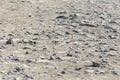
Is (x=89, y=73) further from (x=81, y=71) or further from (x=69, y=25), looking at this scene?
(x=69, y=25)

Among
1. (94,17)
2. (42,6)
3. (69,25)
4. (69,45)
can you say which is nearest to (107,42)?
(69,45)

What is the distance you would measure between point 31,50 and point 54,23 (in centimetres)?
264

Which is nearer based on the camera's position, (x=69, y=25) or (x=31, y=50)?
(x=31, y=50)

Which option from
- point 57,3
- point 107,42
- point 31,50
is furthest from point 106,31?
point 57,3

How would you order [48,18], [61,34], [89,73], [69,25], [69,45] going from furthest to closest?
[48,18] < [69,25] < [61,34] < [69,45] < [89,73]

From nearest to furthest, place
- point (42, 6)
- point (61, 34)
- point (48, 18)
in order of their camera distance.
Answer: point (61, 34)
point (48, 18)
point (42, 6)

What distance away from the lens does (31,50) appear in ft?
26.9

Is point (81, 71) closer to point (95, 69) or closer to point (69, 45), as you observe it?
point (95, 69)

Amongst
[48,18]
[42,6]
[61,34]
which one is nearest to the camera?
[61,34]

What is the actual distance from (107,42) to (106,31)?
40.3 inches

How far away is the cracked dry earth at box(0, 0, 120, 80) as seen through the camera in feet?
23.2

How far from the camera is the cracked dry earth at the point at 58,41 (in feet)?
23.2

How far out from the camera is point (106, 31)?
1002 cm

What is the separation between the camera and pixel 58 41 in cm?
895
